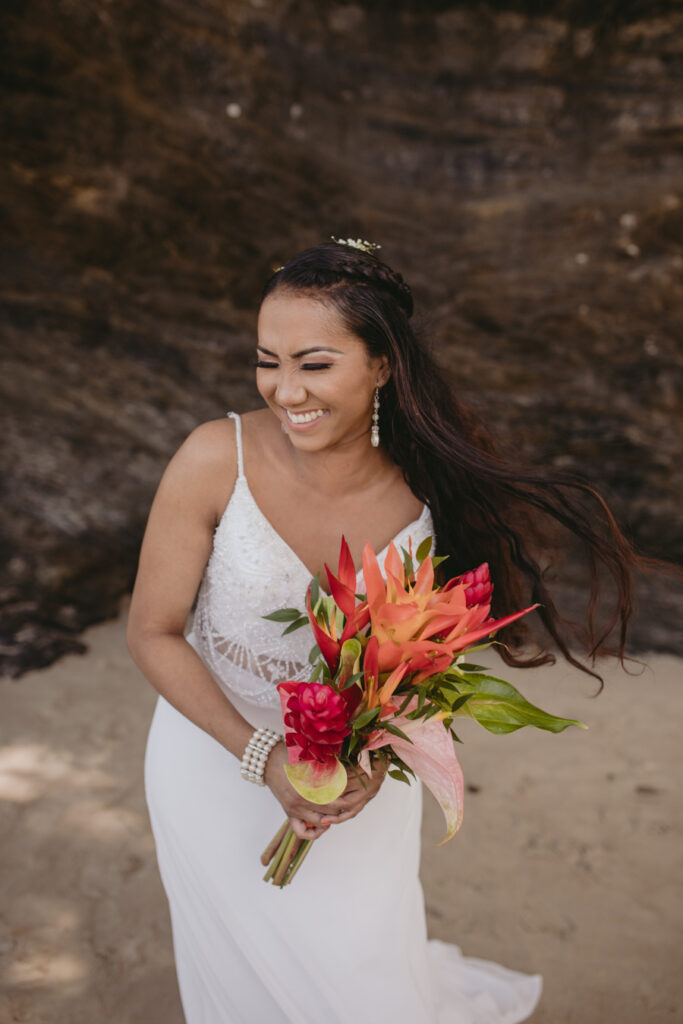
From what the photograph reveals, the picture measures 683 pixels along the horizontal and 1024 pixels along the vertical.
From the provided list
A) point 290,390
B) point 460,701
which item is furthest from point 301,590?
point 460,701

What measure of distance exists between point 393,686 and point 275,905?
0.85 metres

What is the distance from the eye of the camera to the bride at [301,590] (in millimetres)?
1819

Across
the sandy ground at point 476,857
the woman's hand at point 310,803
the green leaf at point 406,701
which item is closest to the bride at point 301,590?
the woman's hand at point 310,803

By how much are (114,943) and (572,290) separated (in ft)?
13.5

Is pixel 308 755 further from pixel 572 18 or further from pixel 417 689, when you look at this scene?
pixel 572 18

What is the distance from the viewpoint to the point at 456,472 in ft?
6.75

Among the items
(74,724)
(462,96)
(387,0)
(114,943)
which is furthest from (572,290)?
(114,943)

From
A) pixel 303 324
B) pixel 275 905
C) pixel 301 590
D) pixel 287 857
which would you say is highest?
pixel 303 324

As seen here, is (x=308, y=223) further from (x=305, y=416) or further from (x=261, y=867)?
(x=261, y=867)

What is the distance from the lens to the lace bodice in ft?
6.48

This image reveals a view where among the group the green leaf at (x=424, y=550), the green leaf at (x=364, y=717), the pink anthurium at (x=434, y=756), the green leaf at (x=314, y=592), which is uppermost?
the green leaf at (x=424, y=550)

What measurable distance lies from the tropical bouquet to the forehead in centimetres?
56

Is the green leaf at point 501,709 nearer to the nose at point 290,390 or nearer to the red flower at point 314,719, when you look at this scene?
the red flower at point 314,719

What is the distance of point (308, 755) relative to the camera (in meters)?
1.38
